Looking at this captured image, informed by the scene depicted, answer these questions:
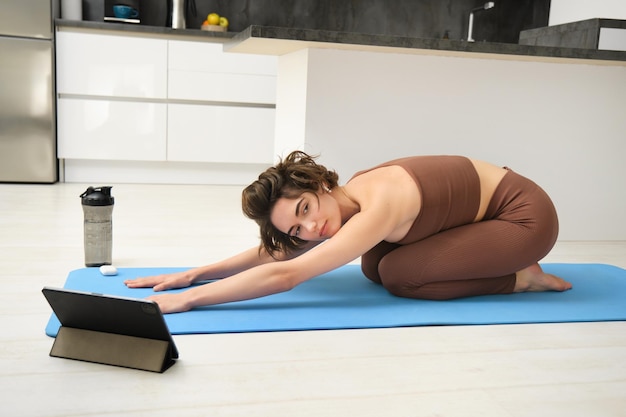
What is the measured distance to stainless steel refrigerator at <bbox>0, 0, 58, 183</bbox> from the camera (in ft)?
14.2

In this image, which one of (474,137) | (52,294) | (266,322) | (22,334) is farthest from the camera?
(474,137)

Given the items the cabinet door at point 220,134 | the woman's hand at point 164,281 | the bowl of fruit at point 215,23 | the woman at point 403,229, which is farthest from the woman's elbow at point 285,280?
the bowl of fruit at point 215,23

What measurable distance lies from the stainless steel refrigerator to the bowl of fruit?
1089 millimetres

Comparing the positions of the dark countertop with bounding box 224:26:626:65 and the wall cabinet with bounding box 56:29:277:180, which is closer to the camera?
the dark countertop with bounding box 224:26:626:65

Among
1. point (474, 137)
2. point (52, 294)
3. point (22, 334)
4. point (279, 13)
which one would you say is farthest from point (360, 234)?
point (279, 13)

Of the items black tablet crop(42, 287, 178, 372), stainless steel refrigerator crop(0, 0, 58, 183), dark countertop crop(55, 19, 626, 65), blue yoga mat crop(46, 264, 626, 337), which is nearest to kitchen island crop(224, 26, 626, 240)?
dark countertop crop(55, 19, 626, 65)

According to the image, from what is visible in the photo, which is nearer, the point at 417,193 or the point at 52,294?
the point at 52,294

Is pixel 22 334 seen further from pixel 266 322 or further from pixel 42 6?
pixel 42 6

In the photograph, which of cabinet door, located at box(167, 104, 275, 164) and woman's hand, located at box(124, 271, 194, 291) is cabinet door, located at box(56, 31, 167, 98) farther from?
woman's hand, located at box(124, 271, 194, 291)

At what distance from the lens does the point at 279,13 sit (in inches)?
213

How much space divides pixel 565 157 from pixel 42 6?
3357mm

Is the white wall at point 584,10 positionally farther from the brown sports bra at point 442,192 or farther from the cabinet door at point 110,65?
the brown sports bra at point 442,192

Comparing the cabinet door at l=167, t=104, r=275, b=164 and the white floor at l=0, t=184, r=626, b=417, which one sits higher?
the cabinet door at l=167, t=104, r=275, b=164

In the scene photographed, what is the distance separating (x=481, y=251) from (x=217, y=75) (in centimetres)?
325
